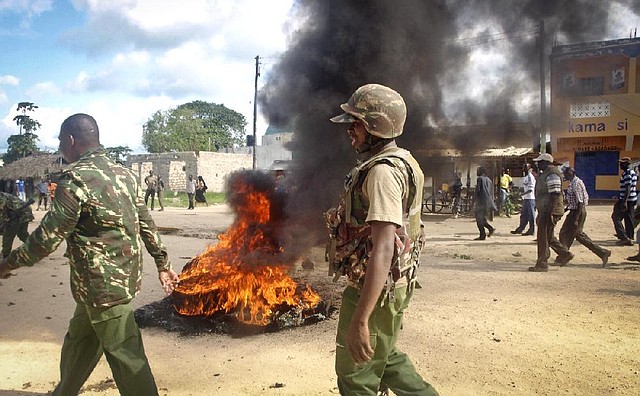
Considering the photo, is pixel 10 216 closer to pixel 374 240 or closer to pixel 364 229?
pixel 364 229

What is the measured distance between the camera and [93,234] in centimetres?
272

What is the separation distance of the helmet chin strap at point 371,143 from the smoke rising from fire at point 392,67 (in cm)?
414

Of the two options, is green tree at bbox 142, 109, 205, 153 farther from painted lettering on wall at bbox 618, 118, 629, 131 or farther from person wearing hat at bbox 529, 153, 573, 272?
person wearing hat at bbox 529, 153, 573, 272

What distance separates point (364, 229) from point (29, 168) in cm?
3210

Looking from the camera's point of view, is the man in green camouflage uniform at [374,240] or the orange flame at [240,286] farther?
the orange flame at [240,286]

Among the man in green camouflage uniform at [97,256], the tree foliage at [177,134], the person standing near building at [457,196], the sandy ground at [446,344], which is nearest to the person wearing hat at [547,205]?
the sandy ground at [446,344]

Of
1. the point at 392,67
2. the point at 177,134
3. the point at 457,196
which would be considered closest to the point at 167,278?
the point at 392,67

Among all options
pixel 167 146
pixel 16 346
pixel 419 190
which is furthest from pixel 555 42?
pixel 167 146

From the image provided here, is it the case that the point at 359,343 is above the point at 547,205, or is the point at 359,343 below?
below

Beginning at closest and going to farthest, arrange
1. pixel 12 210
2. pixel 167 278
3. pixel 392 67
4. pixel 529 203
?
1. pixel 167 278
2. pixel 392 67
3. pixel 12 210
4. pixel 529 203

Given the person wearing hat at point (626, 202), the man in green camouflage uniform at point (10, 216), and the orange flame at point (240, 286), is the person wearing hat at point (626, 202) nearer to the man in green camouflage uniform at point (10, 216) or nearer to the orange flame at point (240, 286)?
the orange flame at point (240, 286)

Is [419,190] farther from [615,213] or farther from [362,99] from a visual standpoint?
[615,213]

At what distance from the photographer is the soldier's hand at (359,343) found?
2.16m

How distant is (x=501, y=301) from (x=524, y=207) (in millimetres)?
7179
